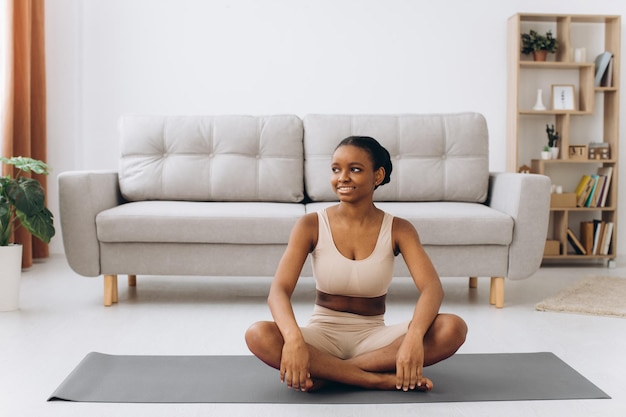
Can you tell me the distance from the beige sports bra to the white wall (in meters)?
2.75

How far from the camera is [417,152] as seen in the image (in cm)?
378

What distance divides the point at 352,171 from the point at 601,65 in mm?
3236

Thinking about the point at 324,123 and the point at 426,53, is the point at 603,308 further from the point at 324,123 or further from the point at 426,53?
the point at 426,53

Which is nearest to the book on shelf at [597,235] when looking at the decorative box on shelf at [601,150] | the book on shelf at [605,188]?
the book on shelf at [605,188]

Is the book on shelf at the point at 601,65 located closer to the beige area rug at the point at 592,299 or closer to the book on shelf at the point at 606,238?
the book on shelf at the point at 606,238

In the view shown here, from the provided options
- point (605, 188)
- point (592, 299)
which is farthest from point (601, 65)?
point (592, 299)

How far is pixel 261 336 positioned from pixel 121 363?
0.62 m

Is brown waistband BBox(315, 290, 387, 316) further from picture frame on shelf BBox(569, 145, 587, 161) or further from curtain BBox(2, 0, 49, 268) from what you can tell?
picture frame on shelf BBox(569, 145, 587, 161)

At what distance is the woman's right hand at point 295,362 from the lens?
185 centimetres

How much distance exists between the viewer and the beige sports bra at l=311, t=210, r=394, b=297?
81.4 inches

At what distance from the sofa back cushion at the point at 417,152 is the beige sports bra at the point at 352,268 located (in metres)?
1.60

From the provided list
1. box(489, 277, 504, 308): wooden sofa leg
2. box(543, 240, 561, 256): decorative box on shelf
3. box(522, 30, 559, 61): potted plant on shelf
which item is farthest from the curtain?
box(543, 240, 561, 256): decorative box on shelf

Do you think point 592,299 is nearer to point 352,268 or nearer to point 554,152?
point 554,152

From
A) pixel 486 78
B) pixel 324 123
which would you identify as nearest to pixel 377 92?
pixel 486 78
